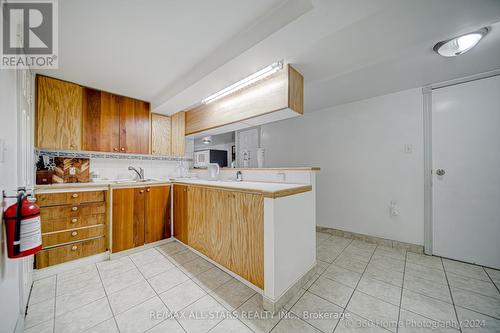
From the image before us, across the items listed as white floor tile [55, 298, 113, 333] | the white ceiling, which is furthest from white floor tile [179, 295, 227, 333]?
the white ceiling

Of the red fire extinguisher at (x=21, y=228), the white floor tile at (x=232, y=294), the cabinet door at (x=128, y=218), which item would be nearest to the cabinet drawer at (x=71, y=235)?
the cabinet door at (x=128, y=218)

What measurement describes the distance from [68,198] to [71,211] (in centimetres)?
15

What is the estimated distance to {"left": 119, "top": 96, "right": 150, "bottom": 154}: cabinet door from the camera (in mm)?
2650

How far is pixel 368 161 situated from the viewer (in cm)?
276

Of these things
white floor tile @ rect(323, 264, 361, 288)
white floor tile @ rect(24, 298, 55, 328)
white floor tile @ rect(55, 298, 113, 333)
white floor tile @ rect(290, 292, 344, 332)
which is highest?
white floor tile @ rect(24, 298, 55, 328)

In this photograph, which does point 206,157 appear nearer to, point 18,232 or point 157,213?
point 157,213

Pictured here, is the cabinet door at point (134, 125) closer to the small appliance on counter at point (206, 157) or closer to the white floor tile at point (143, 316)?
the small appliance on counter at point (206, 157)

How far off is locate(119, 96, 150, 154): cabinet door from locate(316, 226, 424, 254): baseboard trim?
11.1 feet

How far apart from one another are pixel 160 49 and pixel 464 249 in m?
3.96

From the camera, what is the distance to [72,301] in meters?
1.47

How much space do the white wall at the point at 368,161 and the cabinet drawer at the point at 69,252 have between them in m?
3.22

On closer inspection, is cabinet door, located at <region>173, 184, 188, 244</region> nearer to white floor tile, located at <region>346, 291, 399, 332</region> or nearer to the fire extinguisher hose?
the fire extinguisher hose

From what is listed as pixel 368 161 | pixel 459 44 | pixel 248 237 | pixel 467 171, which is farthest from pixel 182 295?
pixel 467 171

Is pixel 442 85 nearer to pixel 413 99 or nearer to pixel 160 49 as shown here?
pixel 413 99
